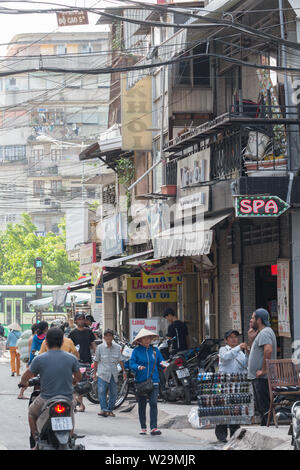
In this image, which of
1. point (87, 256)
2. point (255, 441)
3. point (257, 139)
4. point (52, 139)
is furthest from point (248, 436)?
point (52, 139)

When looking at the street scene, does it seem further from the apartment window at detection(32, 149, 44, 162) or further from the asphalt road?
the apartment window at detection(32, 149, 44, 162)

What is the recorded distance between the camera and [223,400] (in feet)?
39.6

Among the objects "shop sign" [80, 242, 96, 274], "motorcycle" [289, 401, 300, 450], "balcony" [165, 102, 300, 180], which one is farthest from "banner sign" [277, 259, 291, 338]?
"shop sign" [80, 242, 96, 274]

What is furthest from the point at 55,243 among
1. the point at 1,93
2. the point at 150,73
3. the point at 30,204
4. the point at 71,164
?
the point at 150,73

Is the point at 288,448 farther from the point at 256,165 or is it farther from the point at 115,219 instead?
the point at 115,219

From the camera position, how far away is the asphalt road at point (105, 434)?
1220 centimetres

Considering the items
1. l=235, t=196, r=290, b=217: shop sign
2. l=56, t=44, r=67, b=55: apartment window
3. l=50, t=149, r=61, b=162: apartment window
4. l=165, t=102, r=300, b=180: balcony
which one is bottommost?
l=235, t=196, r=290, b=217: shop sign

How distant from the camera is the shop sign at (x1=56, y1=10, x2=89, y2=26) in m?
16.1

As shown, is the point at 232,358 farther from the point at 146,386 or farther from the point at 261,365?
the point at 146,386

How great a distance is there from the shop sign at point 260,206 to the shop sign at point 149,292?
885 cm

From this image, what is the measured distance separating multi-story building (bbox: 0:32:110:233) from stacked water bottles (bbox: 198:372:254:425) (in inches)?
2700

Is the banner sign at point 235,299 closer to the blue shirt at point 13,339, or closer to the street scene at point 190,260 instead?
the street scene at point 190,260

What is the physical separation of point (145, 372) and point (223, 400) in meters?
1.81

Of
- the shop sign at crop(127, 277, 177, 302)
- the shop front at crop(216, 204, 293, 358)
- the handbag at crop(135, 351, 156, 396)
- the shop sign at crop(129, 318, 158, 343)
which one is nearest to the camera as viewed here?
the handbag at crop(135, 351, 156, 396)
